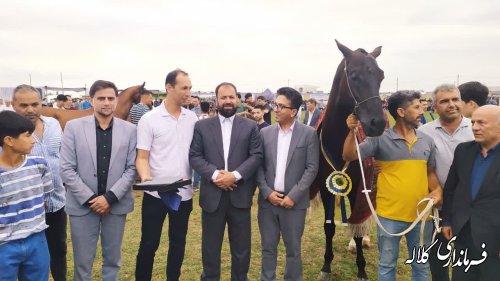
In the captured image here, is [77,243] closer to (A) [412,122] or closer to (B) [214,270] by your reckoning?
(B) [214,270]

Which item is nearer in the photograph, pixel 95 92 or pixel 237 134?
pixel 95 92

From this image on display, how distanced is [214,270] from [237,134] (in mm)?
1406

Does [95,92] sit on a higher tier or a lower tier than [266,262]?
higher

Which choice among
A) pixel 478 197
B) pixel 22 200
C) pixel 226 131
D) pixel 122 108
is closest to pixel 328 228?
pixel 226 131

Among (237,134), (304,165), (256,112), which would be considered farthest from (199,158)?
(256,112)

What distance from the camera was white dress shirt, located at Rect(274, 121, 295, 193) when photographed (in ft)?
11.7

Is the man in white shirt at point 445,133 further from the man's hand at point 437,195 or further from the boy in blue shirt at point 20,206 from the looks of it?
the boy in blue shirt at point 20,206

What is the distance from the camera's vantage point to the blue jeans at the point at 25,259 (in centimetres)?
258

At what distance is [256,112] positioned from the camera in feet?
24.1

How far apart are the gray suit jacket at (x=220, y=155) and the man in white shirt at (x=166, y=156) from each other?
0.49 feet

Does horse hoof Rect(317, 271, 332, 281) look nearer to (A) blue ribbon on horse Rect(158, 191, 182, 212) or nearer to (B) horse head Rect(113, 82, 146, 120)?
(A) blue ribbon on horse Rect(158, 191, 182, 212)

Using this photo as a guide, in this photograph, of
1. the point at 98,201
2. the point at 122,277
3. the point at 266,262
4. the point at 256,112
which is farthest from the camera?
the point at 256,112

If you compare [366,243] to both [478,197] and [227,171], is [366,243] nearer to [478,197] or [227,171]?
[478,197]

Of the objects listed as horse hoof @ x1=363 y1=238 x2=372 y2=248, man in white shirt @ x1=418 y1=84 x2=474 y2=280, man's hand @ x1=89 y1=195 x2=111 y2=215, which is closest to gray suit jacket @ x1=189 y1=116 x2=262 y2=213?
man's hand @ x1=89 y1=195 x2=111 y2=215
